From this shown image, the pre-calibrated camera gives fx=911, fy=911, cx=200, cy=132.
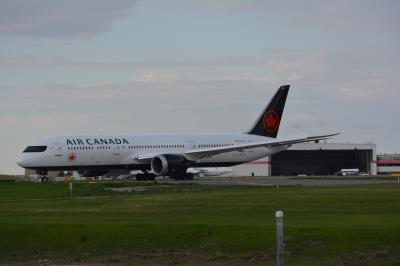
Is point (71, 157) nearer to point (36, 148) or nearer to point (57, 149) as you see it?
point (57, 149)

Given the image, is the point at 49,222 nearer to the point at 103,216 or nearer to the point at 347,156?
the point at 103,216

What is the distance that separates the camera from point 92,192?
57500mm

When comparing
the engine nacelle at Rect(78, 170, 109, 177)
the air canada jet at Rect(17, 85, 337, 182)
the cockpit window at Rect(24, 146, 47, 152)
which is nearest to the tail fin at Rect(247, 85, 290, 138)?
the air canada jet at Rect(17, 85, 337, 182)

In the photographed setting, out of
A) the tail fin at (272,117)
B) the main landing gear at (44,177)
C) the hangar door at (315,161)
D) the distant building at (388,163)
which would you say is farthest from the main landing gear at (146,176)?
the distant building at (388,163)

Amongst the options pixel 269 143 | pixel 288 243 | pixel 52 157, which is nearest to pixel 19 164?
pixel 52 157

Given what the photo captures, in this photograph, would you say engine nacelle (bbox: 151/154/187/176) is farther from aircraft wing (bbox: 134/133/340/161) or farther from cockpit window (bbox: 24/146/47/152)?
cockpit window (bbox: 24/146/47/152)

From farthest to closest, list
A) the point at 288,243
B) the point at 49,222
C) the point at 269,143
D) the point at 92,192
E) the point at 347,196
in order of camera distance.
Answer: the point at 269,143
the point at 92,192
the point at 347,196
the point at 49,222
the point at 288,243

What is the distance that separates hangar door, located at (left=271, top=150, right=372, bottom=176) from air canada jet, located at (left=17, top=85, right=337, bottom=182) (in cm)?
6625

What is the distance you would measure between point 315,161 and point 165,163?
8752cm

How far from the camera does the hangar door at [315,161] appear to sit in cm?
15838

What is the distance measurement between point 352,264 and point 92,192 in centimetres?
3495

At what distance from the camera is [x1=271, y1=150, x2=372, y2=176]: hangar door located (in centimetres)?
15838

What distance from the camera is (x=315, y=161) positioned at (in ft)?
537

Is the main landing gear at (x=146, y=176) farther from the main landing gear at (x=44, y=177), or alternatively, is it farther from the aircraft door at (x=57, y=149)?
the aircraft door at (x=57, y=149)
